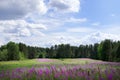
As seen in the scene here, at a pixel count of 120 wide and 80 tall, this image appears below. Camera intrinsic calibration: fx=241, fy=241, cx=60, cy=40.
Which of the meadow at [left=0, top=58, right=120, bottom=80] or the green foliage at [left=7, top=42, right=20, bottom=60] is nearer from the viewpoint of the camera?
the meadow at [left=0, top=58, right=120, bottom=80]

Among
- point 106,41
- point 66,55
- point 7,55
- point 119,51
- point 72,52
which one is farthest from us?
point 72,52

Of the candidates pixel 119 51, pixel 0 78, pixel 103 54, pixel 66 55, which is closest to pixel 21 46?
pixel 66 55

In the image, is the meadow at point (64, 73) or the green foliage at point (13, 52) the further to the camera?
the green foliage at point (13, 52)

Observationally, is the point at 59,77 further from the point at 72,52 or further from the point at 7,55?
the point at 72,52

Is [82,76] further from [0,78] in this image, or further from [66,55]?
[66,55]

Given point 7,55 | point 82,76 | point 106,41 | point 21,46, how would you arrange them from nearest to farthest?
1. point 82,76
2. point 106,41
3. point 7,55
4. point 21,46

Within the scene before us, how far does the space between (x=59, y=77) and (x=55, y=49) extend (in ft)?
503

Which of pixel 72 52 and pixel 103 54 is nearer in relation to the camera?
pixel 103 54

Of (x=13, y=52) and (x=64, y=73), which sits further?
(x=13, y=52)

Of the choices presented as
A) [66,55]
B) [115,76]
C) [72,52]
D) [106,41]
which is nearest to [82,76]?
[115,76]

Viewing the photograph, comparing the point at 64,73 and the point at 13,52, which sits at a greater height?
the point at 13,52

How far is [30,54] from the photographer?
141 m

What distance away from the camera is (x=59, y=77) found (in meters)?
6.41

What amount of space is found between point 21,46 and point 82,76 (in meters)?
125
